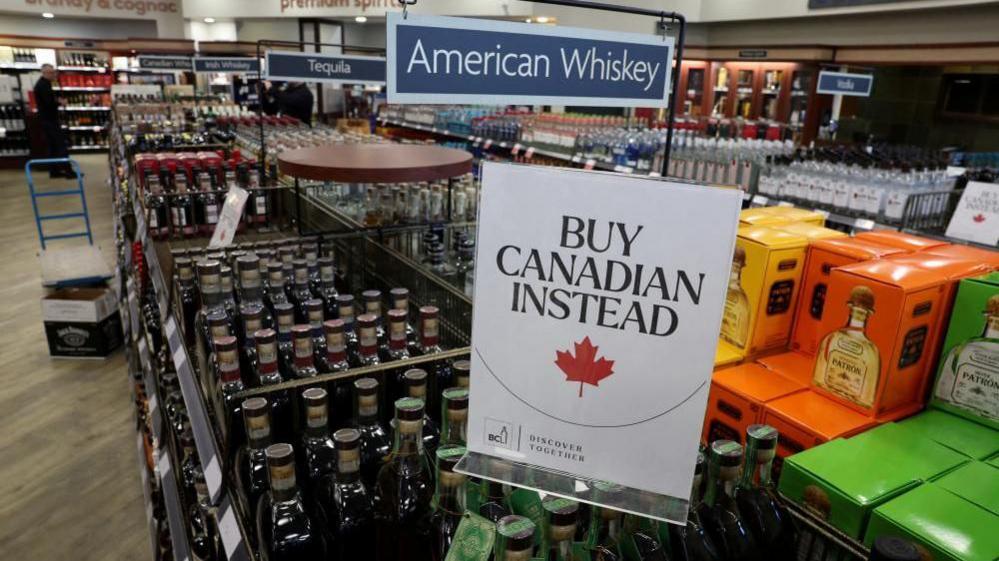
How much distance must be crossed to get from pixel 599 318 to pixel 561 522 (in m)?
0.28

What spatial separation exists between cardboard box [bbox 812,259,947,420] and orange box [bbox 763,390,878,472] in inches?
1.4

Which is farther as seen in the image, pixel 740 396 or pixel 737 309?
pixel 737 309

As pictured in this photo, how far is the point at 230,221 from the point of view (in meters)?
2.34

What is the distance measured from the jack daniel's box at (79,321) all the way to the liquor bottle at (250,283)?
2.83 m

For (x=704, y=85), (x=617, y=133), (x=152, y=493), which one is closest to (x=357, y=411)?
(x=152, y=493)

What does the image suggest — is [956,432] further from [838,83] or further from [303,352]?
[838,83]

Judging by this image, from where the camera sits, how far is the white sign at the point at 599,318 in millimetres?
734

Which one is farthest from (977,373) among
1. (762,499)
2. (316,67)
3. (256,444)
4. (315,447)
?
(316,67)

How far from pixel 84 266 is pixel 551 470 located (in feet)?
15.1

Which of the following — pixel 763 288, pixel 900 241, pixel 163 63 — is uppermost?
pixel 163 63

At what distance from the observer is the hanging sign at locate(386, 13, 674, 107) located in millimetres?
1054

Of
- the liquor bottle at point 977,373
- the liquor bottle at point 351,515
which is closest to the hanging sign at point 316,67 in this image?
the liquor bottle at point 351,515

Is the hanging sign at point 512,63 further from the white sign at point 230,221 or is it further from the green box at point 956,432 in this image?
the white sign at point 230,221

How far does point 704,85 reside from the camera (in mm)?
8453
